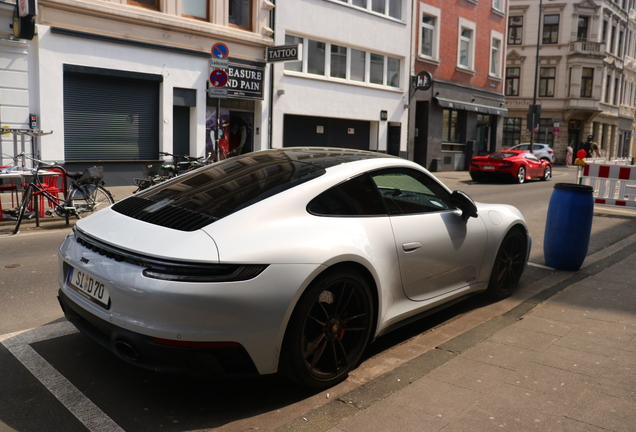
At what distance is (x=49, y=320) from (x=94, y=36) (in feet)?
41.1

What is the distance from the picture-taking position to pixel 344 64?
938 inches

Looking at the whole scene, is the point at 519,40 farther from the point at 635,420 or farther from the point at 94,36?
the point at 635,420

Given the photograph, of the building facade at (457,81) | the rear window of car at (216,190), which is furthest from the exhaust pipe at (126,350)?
the building facade at (457,81)

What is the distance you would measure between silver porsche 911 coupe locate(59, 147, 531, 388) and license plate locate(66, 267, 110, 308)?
0.01 m

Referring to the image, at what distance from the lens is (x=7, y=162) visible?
14.1 meters

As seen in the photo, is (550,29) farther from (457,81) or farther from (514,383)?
(514,383)

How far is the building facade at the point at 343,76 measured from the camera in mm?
21250

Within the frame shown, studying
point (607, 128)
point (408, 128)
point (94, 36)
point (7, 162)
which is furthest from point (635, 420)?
point (607, 128)

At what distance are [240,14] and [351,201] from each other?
17.0m

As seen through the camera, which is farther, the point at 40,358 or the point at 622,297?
the point at 622,297

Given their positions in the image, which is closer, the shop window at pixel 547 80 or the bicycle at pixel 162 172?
the bicycle at pixel 162 172

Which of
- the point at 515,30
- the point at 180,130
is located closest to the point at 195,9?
the point at 180,130

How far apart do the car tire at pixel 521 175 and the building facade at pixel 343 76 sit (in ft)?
19.5

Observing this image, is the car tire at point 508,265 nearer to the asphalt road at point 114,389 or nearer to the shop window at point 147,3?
the asphalt road at point 114,389
